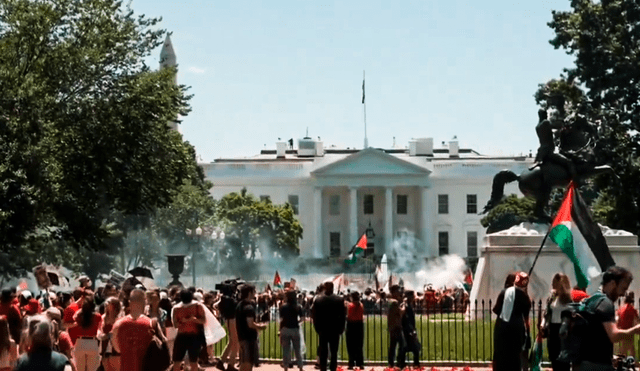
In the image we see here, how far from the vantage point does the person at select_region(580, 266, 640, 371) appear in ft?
32.0

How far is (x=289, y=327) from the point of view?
20078mm

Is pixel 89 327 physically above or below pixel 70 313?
below

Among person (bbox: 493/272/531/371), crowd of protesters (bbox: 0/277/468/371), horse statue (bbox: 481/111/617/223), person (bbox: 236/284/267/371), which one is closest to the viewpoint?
crowd of protesters (bbox: 0/277/468/371)

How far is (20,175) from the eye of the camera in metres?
32.9

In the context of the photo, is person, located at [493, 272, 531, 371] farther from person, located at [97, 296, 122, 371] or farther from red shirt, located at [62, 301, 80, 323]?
red shirt, located at [62, 301, 80, 323]

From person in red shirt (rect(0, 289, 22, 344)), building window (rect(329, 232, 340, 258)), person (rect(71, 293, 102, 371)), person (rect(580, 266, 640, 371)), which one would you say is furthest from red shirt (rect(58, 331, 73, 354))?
building window (rect(329, 232, 340, 258))

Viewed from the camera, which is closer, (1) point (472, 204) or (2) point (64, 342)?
(2) point (64, 342)

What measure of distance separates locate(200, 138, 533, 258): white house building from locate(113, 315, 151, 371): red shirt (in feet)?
375

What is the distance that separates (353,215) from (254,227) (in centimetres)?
2292

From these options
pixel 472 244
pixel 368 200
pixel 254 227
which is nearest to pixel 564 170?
pixel 254 227

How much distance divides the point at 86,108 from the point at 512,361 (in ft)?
86.2

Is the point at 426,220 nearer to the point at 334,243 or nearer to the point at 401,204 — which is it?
the point at 401,204

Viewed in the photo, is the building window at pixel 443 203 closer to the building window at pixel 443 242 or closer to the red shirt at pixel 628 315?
the building window at pixel 443 242

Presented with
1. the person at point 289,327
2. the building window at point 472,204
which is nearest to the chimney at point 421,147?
the building window at point 472,204
